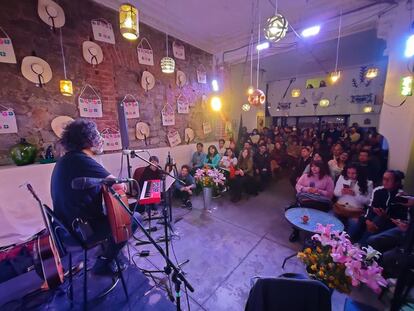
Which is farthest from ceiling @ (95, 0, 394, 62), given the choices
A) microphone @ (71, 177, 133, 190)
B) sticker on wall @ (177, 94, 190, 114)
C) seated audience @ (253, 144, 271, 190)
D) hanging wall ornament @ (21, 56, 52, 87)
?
microphone @ (71, 177, 133, 190)

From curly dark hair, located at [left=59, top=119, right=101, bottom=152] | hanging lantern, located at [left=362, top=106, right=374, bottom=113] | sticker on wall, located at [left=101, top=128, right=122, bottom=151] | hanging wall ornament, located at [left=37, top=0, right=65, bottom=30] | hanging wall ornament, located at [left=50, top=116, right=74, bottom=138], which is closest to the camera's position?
curly dark hair, located at [left=59, top=119, right=101, bottom=152]

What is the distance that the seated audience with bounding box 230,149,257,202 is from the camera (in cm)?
375

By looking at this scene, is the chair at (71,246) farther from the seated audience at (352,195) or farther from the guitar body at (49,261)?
the seated audience at (352,195)

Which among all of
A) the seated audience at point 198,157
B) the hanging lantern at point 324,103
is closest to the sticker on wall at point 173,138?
the seated audience at point 198,157

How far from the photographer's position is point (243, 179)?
387cm

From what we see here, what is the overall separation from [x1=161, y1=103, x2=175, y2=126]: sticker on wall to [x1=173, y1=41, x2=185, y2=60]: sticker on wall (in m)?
1.13

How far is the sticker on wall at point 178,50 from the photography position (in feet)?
13.3

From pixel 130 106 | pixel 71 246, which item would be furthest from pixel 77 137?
pixel 130 106

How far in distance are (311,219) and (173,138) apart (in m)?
3.05

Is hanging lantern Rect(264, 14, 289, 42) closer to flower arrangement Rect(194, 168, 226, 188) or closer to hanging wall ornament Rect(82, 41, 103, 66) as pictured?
flower arrangement Rect(194, 168, 226, 188)

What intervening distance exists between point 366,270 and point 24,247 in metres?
3.22

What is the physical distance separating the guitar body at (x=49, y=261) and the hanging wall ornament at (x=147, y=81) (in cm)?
284

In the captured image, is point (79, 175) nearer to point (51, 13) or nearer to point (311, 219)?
point (311, 219)

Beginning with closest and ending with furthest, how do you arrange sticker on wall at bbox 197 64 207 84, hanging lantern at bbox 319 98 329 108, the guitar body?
the guitar body, sticker on wall at bbox 197 64 207 84, hanging lantern at bbox 319 98 329 108
